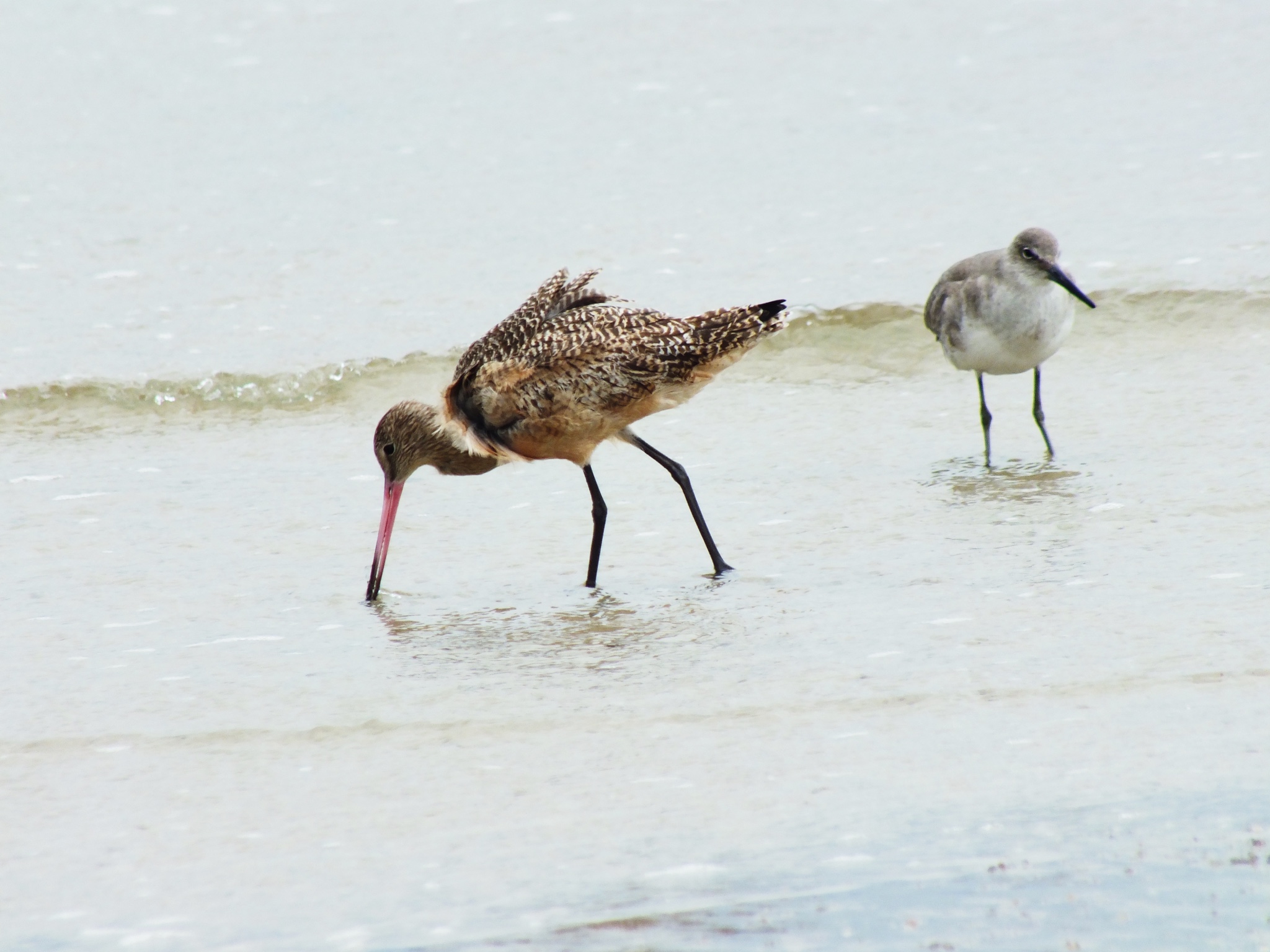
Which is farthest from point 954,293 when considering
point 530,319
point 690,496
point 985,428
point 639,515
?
point 530,319

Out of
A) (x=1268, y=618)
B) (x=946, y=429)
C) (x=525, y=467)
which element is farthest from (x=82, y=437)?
(x=1268, y=618)

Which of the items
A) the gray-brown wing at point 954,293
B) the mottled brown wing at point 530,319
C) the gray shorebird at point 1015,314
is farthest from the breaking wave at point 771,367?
the mottled brown wing at point 530,319

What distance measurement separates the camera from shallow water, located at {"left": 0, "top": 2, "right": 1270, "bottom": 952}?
3.34 m

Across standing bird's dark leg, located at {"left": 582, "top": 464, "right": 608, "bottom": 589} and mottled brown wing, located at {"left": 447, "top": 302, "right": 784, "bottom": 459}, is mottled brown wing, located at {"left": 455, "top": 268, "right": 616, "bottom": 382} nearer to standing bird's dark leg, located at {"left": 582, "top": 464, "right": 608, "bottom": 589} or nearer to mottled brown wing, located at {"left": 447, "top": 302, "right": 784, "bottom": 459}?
mottled brown wing, located at {"left": 447, "top": 302, "right": 784, "bottom": 459}

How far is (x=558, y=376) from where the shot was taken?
5.35m

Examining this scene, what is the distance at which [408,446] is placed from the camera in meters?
5.55

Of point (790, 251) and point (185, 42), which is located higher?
point (185, 42)

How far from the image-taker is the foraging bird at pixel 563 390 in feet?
17.6

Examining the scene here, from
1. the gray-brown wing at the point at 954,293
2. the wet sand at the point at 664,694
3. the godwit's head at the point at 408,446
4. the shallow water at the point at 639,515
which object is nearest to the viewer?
the wet sand at the point at 664,694

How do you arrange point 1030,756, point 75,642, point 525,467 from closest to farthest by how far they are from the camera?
point 1030,756 → point 75,642 → point 525,467

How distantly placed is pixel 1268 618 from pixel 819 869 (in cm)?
185

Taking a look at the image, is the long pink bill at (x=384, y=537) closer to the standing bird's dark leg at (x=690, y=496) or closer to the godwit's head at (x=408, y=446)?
the godwit's head at (x=408, y=446)

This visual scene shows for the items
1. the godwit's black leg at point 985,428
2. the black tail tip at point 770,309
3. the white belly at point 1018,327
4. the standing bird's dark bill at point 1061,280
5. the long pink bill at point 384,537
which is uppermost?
the black tail tip at point 770,309

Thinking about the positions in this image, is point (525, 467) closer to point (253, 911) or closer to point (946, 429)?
point (946, 429)
